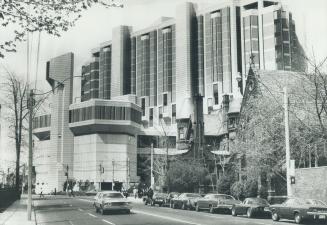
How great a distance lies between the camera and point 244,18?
137 metres

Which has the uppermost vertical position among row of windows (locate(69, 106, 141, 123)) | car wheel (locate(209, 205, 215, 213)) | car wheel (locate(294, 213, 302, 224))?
row of windows (locate(69, 106, 141, 123))

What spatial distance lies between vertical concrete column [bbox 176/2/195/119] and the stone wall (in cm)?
10822

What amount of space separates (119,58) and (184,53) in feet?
98.3

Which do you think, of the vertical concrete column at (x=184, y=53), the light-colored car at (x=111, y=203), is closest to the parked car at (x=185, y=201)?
the light-colored car at (x=111, y=203)

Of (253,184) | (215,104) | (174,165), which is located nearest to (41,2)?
(253,184)

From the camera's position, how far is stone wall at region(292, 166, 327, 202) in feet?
106

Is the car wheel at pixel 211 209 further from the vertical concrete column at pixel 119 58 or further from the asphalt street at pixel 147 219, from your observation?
the vertical concrete column at pixel 119 58

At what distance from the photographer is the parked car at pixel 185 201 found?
123ft

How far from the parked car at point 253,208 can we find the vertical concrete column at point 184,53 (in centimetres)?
11298

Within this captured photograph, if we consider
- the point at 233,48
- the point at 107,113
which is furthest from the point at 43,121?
the point at 233,48

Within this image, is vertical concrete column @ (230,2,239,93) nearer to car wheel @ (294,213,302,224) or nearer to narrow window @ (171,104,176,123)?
narrow window @ (171,104,176,123)

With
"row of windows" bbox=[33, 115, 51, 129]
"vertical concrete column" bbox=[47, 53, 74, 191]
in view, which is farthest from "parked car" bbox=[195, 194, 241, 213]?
"row of windows" bbox=[33, 115, 51, 129]

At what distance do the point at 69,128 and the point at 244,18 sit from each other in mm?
63222

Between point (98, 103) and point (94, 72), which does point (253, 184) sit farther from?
point (94, 72)
